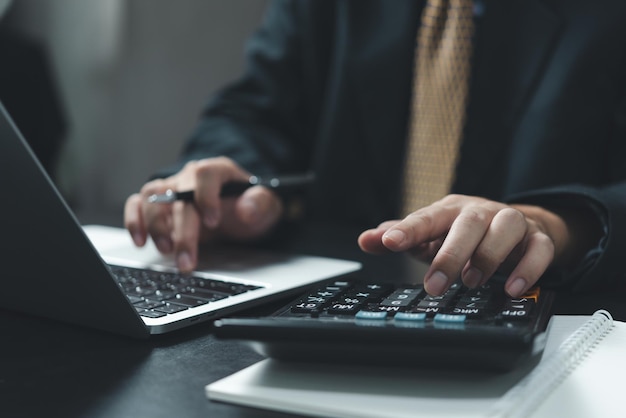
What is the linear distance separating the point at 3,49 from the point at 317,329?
58.4 inches

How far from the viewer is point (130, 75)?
1765 millimetres

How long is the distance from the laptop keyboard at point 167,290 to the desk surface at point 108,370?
0.03 metres

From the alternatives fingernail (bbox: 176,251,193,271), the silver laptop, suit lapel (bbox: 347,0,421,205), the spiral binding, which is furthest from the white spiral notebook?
suit lapel (bbox: 347,0,421,205)

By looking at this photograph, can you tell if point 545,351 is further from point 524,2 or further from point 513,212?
point 524,2

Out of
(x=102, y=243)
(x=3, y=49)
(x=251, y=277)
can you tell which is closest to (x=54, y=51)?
(x=3, y=49)

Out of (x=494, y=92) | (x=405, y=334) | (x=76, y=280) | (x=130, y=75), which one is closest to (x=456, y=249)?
(x=405, y=334)

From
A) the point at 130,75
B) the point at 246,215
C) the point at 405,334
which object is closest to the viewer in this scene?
the point at 405,334

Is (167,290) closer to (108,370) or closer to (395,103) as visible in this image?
(108,370)

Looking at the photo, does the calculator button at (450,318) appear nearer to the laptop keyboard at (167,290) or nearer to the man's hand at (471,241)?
the man's hand at (471,241)

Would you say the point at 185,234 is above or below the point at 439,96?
below

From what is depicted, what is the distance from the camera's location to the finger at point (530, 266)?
0.45 metres

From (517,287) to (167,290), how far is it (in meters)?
0.25

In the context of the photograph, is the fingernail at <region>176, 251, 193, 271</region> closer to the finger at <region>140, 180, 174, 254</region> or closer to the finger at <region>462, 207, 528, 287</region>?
the finger at <region>140, 180, 174, 254</region>

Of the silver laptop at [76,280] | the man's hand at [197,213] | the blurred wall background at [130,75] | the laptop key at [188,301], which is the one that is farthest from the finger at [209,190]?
the blurred wall background at [130,75]
